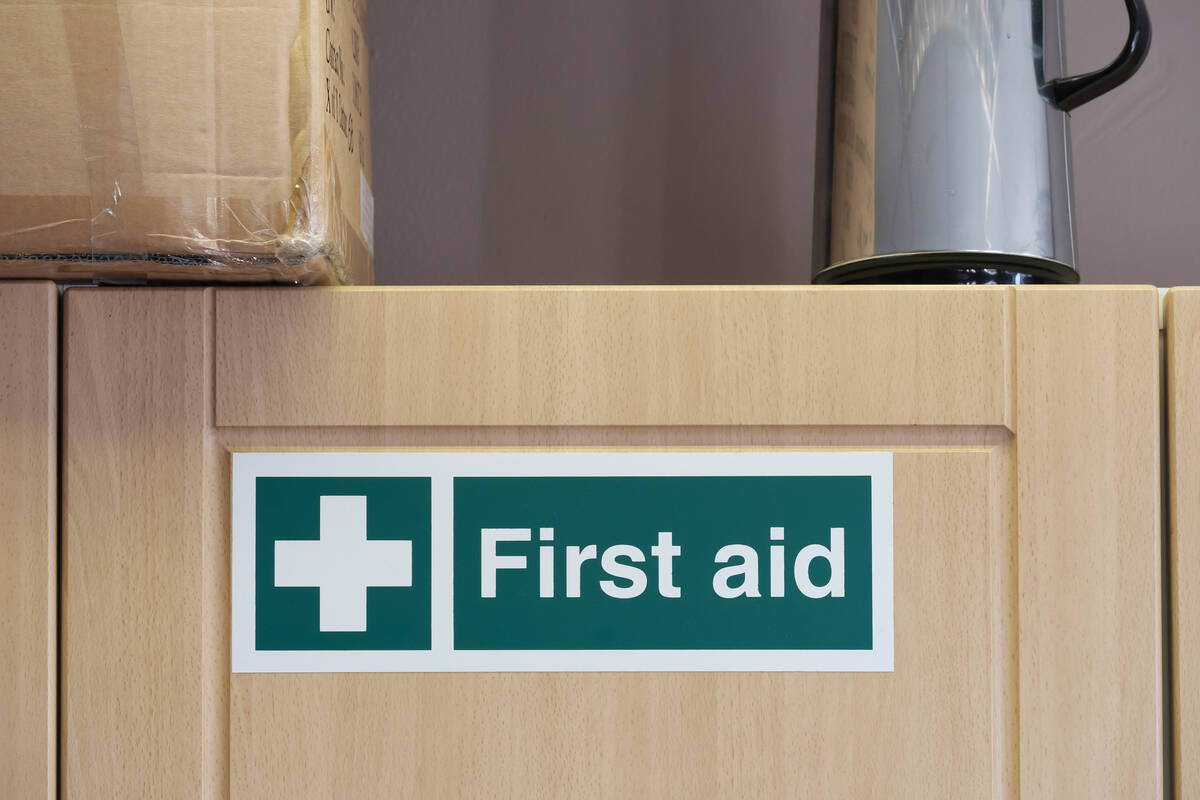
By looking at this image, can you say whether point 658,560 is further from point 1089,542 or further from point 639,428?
point 1089,542

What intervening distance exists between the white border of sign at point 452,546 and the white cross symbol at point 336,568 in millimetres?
17

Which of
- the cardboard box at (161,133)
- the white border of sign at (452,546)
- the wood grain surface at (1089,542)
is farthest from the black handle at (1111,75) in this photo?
the cardboard box at (161,133)

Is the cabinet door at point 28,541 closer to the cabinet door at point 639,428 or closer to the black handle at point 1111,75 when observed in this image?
the cabinet door at point 639,428

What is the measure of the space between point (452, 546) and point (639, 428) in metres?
0.13

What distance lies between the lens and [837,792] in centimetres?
52

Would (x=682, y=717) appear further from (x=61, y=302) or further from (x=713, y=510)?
(x=61, y=302)

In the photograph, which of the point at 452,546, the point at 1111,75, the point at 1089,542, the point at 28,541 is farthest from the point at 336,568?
the point at 1111,75

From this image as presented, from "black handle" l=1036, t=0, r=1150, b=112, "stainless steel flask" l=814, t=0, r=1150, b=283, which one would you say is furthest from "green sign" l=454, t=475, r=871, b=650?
"black handle" l=1036, t=0, r=1150, b=112

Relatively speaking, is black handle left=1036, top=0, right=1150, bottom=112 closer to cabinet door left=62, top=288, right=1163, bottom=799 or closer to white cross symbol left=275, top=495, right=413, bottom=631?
cabinet door left=62, top=288, right=1163, bottom=799

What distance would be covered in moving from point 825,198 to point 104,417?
485 mm

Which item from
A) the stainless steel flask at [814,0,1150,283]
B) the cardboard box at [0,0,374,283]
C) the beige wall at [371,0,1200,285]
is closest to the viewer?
the cardboard box at [0,0,374,283]

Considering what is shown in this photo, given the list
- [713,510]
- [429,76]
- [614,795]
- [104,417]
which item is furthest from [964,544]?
[429,76]

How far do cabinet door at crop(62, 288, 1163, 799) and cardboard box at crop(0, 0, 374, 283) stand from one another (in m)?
0.05

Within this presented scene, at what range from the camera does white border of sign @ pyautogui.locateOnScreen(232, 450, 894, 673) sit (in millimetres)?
523
